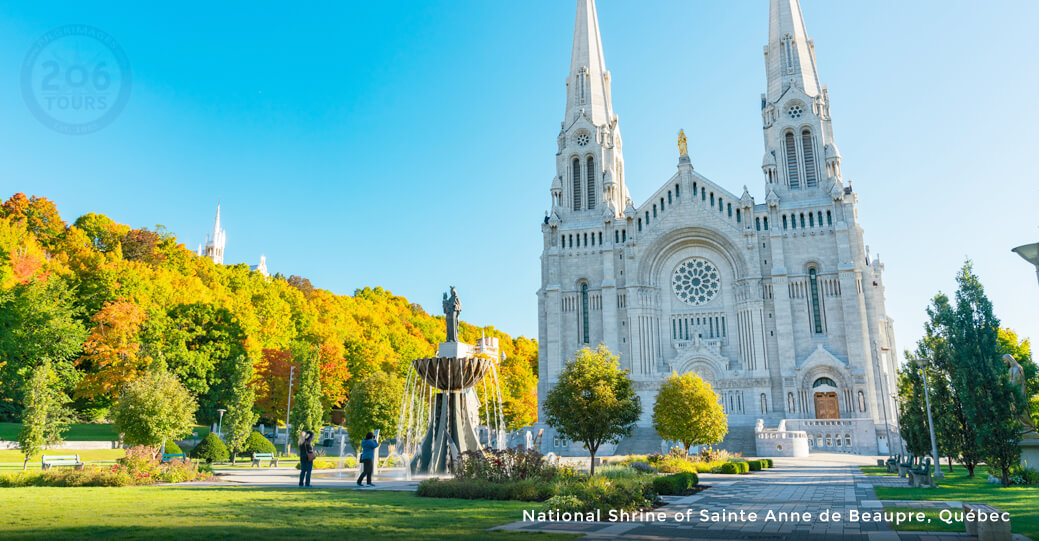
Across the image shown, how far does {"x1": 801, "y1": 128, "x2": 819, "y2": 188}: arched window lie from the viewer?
5377 cm

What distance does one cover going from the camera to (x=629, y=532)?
1000cm

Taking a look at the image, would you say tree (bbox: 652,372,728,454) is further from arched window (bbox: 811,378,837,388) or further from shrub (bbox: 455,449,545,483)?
arched window (bbox: 811,378,837,388)

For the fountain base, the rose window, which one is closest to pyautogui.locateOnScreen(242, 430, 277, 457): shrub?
the fountain base

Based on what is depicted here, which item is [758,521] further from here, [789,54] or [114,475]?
[789,54]

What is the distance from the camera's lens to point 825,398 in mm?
48781

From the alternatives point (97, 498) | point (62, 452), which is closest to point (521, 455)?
point (97, 498)

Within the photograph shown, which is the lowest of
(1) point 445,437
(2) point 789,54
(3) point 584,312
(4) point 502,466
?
(4) point 502,466

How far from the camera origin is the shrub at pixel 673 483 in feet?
51.9

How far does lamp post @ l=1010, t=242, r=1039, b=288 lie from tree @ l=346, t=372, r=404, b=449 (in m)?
31.2

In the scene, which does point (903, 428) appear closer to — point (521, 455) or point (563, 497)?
point (521, 455)

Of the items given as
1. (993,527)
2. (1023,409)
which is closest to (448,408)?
(993,527)

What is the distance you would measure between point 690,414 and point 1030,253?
72.6ft

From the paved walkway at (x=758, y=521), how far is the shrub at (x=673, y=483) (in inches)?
14.7

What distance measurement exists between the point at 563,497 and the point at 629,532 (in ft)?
8.79
